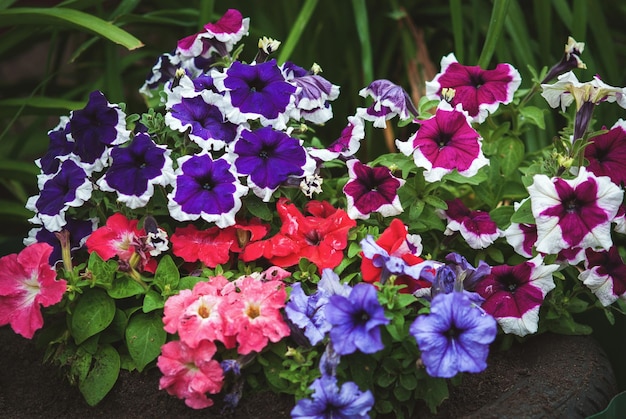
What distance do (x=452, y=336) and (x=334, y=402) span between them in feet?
0.60

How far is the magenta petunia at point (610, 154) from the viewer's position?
48.4 inches

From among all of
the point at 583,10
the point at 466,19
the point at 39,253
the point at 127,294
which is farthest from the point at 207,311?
the point at 466,19

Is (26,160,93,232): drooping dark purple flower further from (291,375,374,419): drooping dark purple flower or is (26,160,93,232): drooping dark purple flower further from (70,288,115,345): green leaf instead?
(291,375,374,419): drooping dark purple flower

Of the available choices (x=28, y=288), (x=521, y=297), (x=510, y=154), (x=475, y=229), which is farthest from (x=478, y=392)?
(x=28, y=288)

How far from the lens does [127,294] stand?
115 centimetres

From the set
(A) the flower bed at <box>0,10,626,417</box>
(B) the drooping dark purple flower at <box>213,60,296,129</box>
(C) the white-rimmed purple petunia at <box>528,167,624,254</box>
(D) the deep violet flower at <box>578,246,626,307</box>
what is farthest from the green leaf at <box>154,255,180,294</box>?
(D) the deep violet flower at <box>578,246,626,307</box>

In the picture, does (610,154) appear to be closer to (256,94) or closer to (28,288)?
(256,94)

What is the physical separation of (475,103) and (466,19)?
878 millimetres

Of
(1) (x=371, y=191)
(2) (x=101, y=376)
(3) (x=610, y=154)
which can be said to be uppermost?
(3) (x=610, y=154)

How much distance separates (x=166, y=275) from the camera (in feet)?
3.84

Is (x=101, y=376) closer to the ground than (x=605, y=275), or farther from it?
closer to the ground

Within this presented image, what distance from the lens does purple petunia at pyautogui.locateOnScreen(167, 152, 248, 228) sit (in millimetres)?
1165

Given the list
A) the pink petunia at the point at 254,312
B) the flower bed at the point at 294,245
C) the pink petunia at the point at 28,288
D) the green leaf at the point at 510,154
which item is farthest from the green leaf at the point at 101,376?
the green leaf at the point at 510,154

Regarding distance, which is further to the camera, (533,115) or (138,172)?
(533,115)
